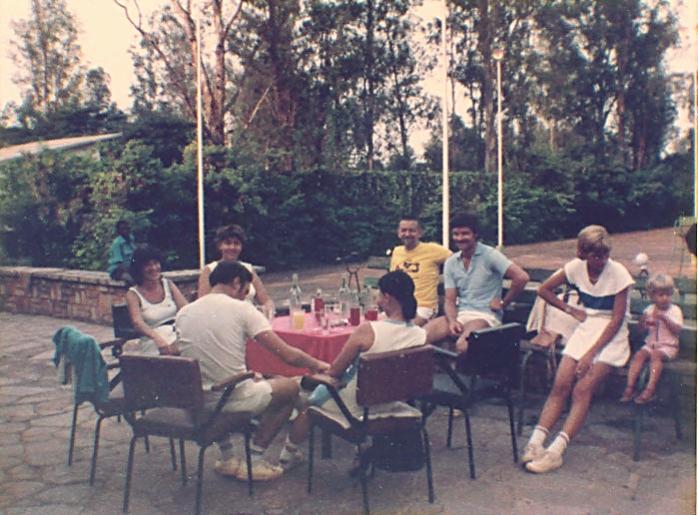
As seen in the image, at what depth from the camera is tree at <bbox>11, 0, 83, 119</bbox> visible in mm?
23531

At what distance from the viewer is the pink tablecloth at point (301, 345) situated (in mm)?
4961

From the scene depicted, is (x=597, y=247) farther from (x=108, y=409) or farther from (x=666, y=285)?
(x=108, y=409)

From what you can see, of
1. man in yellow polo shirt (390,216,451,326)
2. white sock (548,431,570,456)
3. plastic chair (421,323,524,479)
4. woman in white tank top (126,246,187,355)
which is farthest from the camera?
man in yellow polo shirt (390,216,451,326)

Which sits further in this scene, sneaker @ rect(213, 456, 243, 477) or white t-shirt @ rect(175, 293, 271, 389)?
sneaker @ rect(213, 456, 243, 477)

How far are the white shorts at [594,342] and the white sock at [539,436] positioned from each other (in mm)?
518

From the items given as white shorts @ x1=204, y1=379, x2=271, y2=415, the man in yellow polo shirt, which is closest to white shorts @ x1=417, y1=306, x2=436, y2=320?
the man in yellow polo shirt

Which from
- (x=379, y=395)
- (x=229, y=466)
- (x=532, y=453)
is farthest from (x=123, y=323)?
(x=532, y=453)

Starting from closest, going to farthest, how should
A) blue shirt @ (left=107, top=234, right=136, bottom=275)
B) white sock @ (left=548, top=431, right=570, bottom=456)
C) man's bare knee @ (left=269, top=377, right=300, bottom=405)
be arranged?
man's bare knee @ (left=269, top=377, right=300, bottom=405), white sock @ (left=548, top=431, right=570, bottom=456), blue shirt @ (left=107, top=234, right=136, bottom=275)

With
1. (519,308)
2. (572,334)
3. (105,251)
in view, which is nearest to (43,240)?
(105,251)

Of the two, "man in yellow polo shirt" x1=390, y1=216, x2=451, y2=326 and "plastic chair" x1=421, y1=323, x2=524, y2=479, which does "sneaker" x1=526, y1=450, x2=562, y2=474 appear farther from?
"man in yellow polo shirt" x1=390, y1=216, x2=451, y2=326

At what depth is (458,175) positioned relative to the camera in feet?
77.9

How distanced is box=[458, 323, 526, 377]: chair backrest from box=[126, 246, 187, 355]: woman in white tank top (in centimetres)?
198

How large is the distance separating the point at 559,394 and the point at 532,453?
47 cm

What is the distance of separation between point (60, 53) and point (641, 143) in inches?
921
